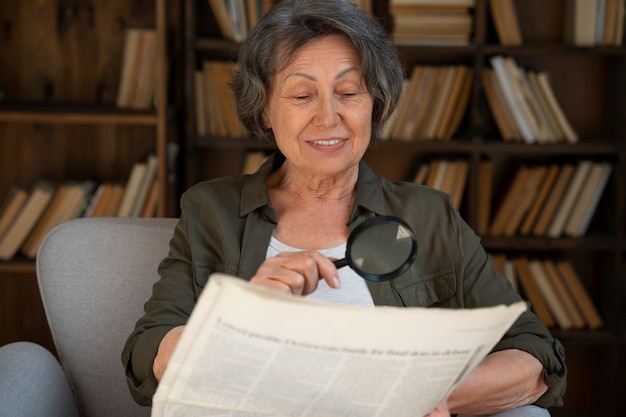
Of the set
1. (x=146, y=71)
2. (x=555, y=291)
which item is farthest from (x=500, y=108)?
(x=146, y=71)

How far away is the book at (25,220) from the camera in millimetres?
3211

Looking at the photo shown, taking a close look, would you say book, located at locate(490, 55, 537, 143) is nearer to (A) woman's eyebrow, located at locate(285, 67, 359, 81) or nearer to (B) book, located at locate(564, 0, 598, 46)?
(B) book, located at locate(564, 0, 598, 46)

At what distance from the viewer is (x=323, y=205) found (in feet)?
6.10

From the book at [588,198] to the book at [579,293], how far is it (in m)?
0.12

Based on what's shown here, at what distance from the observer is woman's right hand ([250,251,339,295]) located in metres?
1.37

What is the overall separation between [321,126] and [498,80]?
5.41ft

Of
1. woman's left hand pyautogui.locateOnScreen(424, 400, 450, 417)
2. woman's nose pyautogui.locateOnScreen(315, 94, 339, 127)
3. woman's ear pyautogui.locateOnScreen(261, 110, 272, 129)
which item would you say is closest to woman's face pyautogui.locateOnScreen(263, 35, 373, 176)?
woman's nose pyautogui.locateOnScreen(315, 94, 339, 127)

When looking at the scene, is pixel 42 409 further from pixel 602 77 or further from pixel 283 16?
pixel 602 77

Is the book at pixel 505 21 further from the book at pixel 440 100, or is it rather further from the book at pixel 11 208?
the book at pixel 11 208

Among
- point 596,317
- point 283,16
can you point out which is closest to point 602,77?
point 596,317

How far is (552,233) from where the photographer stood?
335cm

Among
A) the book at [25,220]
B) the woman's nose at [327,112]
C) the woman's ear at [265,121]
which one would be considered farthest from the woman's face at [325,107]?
the book at [25,220]

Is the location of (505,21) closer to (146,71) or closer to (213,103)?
(213,103)

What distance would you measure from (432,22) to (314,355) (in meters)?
2.17
